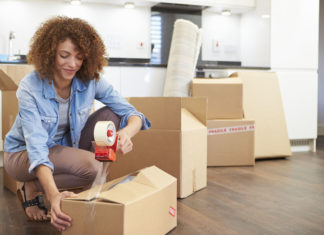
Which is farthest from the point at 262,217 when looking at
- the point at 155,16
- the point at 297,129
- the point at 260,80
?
the point at 155,16

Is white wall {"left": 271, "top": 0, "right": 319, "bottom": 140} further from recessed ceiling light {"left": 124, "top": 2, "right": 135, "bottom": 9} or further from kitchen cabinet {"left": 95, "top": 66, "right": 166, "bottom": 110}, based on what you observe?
recessed ceiling light {"left": 124, "top": 2, "right": 135, "bottom": 9}

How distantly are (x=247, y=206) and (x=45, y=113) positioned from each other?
109 cm

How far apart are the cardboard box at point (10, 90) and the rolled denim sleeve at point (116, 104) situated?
680mm

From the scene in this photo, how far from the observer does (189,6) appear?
4.32 meters

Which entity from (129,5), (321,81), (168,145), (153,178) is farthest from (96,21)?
(321,81)

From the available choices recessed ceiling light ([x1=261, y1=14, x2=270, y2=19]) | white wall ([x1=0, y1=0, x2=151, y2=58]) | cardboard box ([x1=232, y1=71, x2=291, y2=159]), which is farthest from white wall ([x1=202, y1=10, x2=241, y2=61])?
cardboard box ([x1=232, y1=71, x2=291, y2=159])

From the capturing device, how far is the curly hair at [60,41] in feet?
5.06

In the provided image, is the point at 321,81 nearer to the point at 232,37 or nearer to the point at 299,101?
the point at 232,37

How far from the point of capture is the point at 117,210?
4.22 feet

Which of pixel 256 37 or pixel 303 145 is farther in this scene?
pixel 256 37

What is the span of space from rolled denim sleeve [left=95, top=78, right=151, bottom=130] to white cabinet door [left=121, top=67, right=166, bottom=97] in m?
1.82

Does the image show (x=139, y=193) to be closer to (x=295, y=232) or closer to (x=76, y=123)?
(x=76, y=123)

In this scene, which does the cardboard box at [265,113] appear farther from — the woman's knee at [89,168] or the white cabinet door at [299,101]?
the woman's knee at [89,168]

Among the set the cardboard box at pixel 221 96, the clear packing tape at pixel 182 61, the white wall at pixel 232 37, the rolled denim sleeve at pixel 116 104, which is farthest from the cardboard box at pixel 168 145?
the white wall at pixel 232 37
